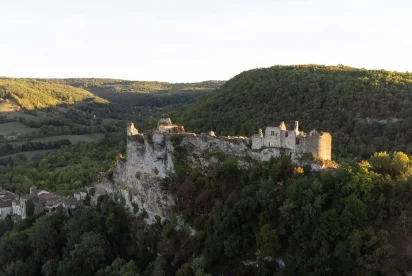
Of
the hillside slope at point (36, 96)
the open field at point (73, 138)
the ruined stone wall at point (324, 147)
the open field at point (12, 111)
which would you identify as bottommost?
the open field at point (73, 138)

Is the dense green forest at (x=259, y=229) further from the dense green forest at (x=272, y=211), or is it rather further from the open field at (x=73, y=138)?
the open field at (x=73, y=138)

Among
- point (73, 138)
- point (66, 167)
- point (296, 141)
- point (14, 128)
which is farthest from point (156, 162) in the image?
point (14, 128)

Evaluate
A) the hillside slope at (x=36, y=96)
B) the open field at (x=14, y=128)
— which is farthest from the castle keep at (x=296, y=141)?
the hillside slope at (x=36, y=96)

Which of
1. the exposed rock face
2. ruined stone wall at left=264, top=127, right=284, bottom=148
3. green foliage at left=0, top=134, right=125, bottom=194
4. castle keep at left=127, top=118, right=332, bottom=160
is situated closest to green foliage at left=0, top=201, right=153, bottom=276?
the exposed rock face

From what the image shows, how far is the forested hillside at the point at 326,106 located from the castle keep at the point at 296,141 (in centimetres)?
2355

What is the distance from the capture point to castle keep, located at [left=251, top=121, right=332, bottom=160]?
36.9 metres

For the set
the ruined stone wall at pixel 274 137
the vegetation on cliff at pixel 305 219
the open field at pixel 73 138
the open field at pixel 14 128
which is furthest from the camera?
the open field at pixel 14 128

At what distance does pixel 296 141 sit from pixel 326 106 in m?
39.2

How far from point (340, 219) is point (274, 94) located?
5514 centimetres

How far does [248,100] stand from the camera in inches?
3479

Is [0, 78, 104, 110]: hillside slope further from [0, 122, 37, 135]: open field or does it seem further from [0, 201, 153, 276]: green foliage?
[0, 201, 153, 276]: green foliage

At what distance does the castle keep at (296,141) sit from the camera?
3688 centimetres

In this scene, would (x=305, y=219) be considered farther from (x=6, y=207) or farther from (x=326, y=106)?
(x=6, y=207)

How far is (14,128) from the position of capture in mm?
129250
